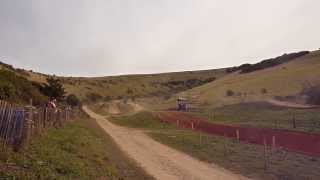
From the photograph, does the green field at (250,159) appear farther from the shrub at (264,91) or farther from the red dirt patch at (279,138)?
the shrub at (264,91)

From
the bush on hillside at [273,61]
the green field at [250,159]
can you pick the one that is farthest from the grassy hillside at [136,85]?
the green field at [250,159]

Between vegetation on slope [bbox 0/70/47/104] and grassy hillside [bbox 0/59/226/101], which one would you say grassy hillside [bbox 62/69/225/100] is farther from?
vegetation on slope [bbox 0/70/47/104]

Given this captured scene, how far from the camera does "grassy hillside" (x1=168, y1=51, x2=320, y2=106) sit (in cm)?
9294

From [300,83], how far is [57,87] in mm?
45792

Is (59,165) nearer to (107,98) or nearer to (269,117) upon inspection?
(269,117)

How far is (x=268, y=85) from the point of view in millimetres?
101562

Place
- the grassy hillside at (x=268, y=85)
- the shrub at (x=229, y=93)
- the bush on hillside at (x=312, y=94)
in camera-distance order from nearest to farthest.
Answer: the bush on hillside at (x=312, y=94) → the grassy hillside at (x=268, y=85) → the shrub at (x=229, y=93)

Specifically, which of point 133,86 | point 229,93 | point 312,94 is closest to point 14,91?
point 312,94

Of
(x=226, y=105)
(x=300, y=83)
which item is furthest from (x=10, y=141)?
(x=300, y=83)

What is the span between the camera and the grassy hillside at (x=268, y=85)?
92.9m

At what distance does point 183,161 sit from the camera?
2575cm

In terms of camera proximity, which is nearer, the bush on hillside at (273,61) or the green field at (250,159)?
the green field at (250,159)

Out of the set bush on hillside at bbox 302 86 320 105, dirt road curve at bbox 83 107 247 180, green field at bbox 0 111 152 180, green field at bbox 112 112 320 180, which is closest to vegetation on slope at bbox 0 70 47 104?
dirt road curve at bbox 83 107 247 180

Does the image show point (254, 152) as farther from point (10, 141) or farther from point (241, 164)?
point (10, 141)
